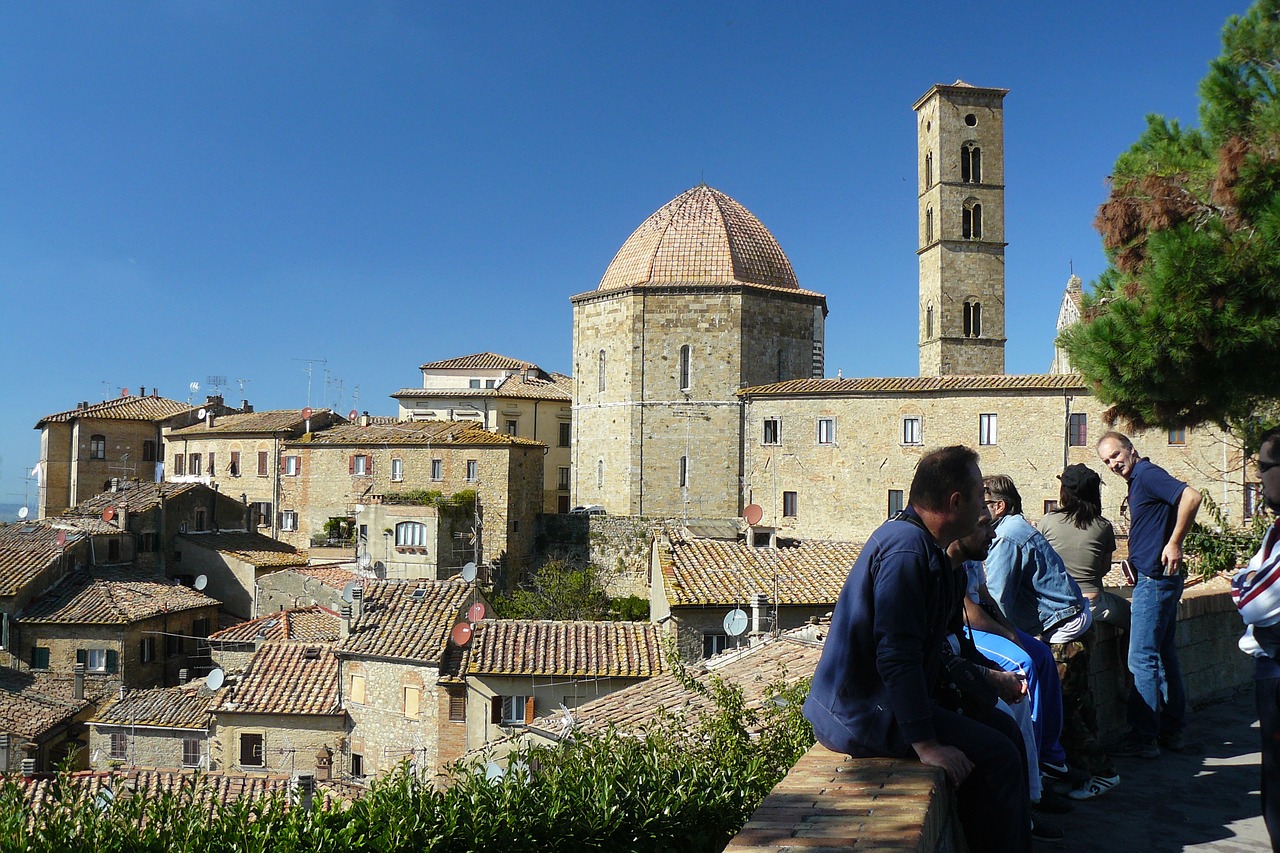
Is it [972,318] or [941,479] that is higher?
[972,318]

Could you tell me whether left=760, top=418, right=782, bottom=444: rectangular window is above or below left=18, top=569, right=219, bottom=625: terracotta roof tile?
above

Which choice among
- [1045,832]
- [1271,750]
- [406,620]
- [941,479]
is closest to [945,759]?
[941,479]

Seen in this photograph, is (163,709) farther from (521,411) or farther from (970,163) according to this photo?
(970,163)

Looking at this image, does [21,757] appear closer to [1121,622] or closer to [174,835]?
[174,835]

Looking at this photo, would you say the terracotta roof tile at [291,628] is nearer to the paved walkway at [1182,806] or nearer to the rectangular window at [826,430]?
the rectangular window at [826,430]

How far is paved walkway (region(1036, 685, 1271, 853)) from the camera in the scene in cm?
434

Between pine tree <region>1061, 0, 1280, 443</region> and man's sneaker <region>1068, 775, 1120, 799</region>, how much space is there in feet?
20.6

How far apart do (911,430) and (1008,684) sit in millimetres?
30226

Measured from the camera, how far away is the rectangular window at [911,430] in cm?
3300

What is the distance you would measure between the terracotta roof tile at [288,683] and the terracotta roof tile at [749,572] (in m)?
8.85

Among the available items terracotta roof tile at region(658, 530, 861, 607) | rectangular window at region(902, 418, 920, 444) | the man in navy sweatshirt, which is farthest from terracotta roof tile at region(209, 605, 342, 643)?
the man in navy sweatshirt

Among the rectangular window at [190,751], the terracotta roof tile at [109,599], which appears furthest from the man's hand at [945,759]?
the terracotta roof tile at [109,599]

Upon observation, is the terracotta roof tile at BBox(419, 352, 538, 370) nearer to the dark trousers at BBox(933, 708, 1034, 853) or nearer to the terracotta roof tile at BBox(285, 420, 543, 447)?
the terracotta roof tile at BBox(285, 420, 543, 447)

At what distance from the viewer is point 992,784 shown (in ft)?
11.3
